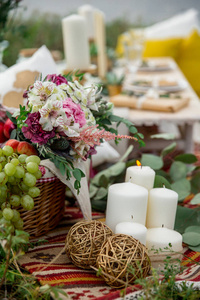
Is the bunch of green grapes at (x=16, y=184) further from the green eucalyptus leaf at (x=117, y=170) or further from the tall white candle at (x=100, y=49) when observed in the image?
the tall white candle at (x=100, y=49)

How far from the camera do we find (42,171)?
0.92 meters

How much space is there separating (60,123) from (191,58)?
3524 mm

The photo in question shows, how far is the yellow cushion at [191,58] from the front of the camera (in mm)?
3973

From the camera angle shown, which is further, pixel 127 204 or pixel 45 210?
pixel 45 210

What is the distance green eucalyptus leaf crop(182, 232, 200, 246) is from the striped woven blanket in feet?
0.09

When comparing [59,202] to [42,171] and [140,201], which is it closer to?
[42,171]

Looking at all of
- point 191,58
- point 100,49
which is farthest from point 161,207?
point 191,58

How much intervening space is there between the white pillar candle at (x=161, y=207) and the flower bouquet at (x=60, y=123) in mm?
179

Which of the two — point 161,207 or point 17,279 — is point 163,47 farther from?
point 17,279

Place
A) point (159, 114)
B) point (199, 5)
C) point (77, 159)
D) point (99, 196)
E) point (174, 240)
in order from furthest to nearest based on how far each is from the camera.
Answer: point (199, 5) < point (159, 114) < point (99, 196) < point (77, 159) < point (174, 240)

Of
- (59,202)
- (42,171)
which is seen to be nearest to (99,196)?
(59,202)

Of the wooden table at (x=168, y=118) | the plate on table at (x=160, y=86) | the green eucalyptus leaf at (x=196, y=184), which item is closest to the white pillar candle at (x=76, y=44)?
the wooden table at (x=168, y=118)

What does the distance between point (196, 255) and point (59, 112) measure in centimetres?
50

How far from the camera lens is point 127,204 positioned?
0.89 meters
